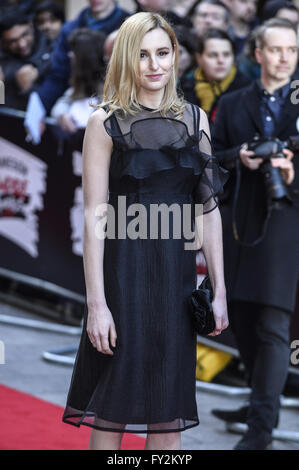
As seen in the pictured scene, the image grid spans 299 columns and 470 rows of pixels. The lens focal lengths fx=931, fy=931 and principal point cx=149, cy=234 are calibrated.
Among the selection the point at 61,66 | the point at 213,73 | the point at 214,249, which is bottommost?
the point at 214,249

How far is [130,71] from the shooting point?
10.4 ft

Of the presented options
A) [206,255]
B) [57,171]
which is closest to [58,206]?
[57,171]

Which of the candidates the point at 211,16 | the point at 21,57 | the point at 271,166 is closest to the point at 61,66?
the point at 21,57

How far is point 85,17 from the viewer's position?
7742 millimetres

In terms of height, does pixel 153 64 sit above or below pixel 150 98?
above

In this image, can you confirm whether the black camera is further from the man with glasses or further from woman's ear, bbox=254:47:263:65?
the man with glasses

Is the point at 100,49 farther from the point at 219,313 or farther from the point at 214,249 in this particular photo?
the point at 219,313

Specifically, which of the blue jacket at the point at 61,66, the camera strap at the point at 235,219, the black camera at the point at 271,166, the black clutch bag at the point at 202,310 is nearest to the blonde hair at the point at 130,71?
the black clutch bag at the point at 202,310

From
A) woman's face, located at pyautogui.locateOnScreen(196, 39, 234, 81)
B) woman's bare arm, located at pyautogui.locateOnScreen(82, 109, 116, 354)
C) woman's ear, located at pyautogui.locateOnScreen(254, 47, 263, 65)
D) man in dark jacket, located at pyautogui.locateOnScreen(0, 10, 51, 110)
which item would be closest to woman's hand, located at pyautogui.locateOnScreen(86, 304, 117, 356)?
woman's bare arm, located at pyautogui.locateOnScreen(82, 109, 116, 354)

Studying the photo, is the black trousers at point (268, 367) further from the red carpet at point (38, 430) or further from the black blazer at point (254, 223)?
the red carpet at point (38, 430)

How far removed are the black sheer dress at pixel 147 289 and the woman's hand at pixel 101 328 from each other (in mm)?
45

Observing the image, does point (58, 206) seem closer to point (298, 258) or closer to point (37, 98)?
point (37, 98)

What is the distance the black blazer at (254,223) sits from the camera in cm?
471

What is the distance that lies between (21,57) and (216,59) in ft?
10.7
